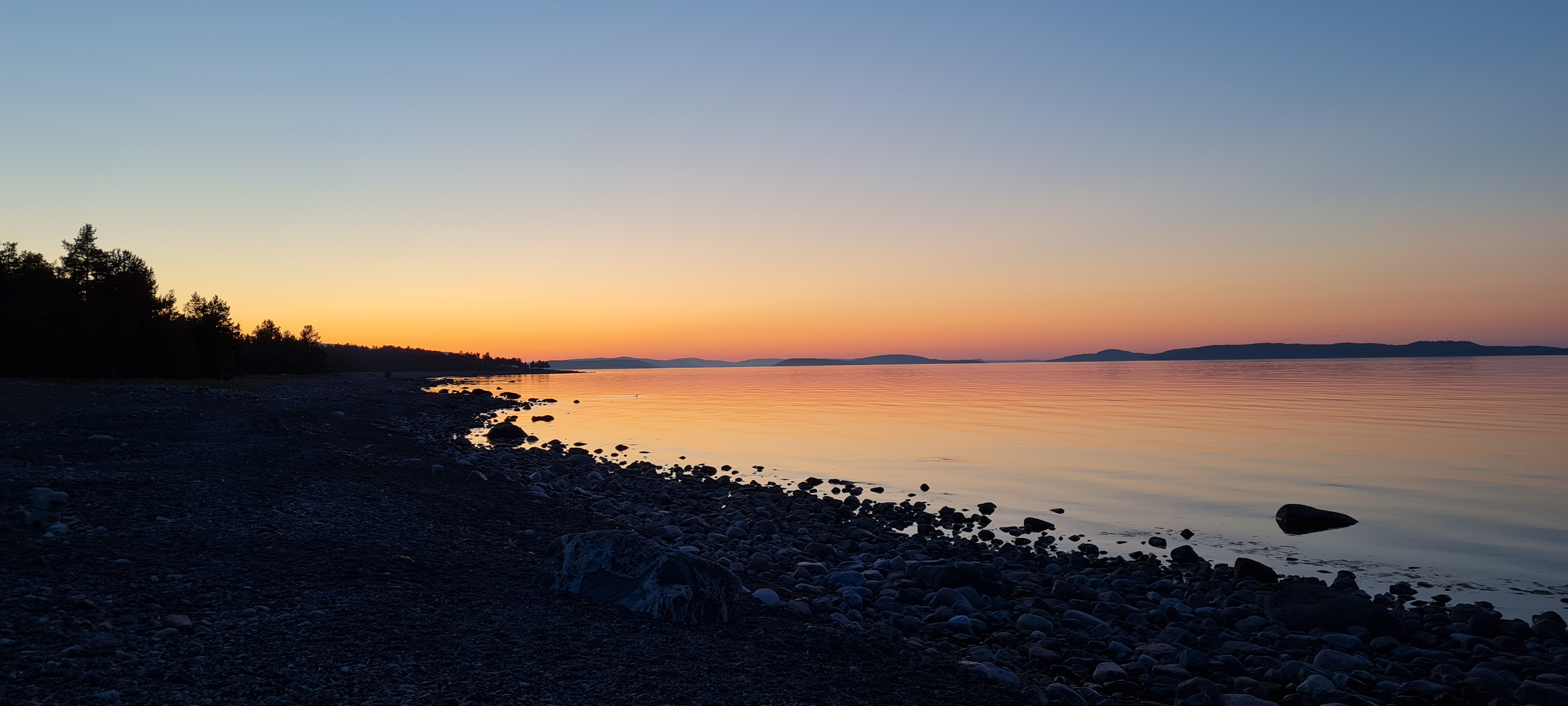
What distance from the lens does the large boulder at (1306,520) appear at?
1661cm

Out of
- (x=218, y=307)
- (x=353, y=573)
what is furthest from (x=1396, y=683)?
(x=218, y=307)

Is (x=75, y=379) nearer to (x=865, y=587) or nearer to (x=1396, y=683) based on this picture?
(x=865, y=587)

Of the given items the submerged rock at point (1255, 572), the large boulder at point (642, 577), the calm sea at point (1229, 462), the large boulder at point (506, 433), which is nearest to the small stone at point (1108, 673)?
the large boulder at point (642, 577)

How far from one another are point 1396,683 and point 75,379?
5077 cm

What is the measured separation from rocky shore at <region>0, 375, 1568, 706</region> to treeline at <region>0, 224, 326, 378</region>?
109ft

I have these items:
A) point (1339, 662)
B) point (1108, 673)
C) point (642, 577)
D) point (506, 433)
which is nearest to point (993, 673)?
point (1108, 673)

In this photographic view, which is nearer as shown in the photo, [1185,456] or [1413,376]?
[1185,456]

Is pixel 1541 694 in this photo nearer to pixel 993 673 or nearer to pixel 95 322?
pixel 993 673

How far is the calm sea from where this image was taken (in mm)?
15039

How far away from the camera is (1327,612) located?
1018cm

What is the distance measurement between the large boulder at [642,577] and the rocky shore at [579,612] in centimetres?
10

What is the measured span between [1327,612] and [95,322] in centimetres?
5613

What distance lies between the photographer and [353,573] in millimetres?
8289

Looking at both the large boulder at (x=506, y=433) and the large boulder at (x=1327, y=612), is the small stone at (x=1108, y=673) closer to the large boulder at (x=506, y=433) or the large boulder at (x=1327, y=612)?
the large boulder at (x=1327, y=612)
